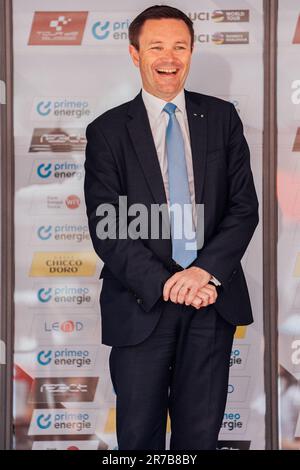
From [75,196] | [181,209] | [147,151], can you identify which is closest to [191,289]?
[181,209]

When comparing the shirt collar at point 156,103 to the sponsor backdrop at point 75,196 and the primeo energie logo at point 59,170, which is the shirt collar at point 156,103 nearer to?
the sponsor backdrop at point 75,196

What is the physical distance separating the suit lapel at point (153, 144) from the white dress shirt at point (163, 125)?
0.03m

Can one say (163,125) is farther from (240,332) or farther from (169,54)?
(240,332)

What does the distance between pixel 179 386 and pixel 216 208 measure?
0.70m

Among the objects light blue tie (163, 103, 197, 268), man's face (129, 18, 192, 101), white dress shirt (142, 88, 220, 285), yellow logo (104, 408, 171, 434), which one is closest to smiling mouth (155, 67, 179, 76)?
man's face (129, 18, 192, 101)

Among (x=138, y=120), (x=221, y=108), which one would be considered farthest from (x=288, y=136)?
(x=138, y=120)

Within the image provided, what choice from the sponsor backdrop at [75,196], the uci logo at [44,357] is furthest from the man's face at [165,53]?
the uci logo at [44,357]

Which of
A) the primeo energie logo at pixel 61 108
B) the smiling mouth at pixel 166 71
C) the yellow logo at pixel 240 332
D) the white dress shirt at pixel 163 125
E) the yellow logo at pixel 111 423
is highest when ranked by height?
the smiling mouth at pixel 166 71

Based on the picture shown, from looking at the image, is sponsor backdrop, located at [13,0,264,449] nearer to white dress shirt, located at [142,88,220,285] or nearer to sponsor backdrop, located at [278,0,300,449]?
sponsor backdrop, located at [278,0,300,449]

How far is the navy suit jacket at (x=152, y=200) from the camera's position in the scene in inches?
112

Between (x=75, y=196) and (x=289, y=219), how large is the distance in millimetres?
1035

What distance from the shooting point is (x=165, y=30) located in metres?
2.99

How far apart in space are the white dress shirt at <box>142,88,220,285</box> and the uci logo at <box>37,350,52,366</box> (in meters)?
1.18
